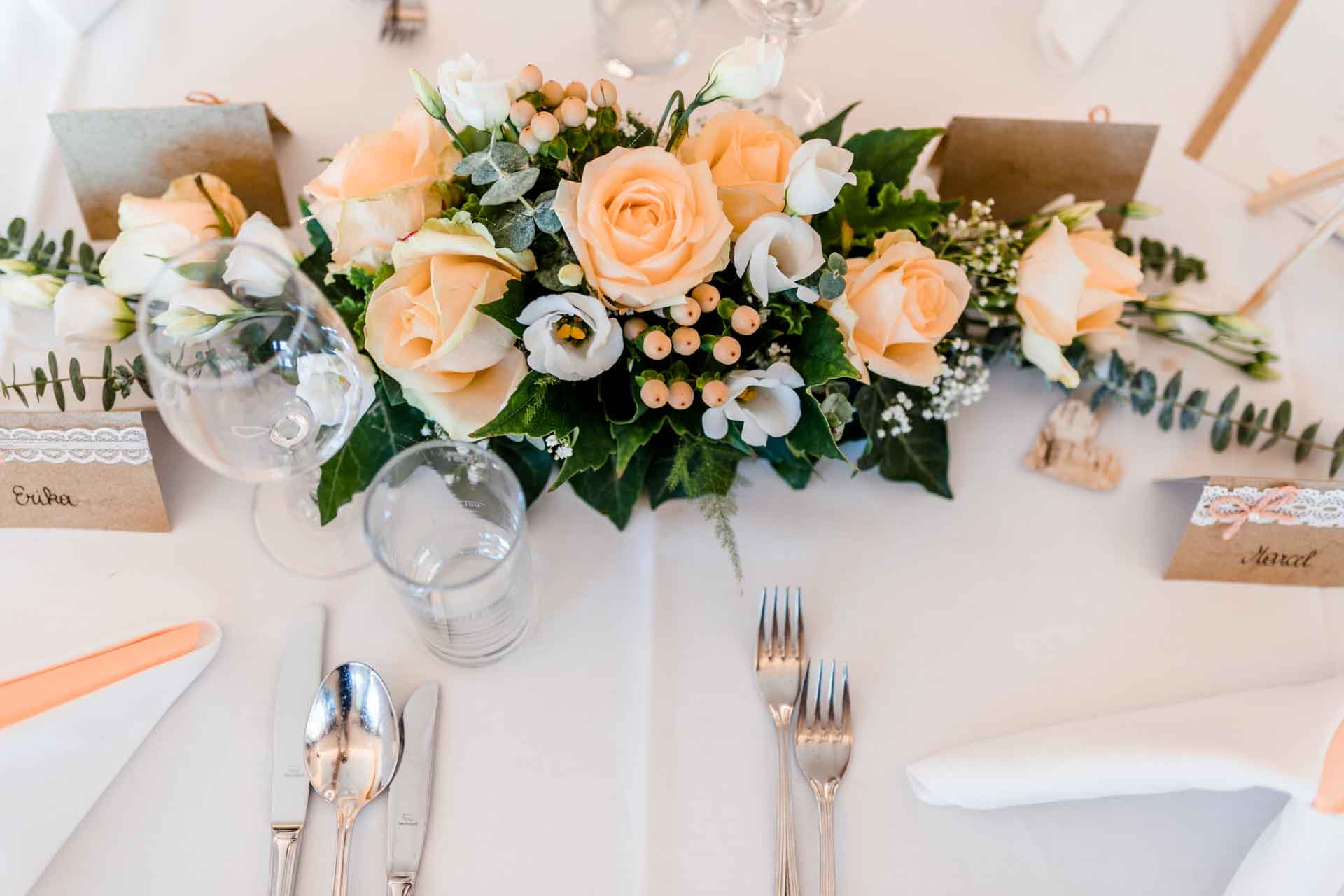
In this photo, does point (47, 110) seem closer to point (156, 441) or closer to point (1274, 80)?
point (156, 441)

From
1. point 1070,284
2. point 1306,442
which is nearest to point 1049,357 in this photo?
point 1070,284

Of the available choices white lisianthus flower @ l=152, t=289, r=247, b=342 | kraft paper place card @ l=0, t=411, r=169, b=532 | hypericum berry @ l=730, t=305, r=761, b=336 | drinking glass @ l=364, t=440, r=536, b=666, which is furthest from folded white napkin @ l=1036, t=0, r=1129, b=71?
kraft paper place card @ l=0, t=411, r=169, b=532

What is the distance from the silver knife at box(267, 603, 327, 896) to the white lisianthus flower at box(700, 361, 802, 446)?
1.37 ft

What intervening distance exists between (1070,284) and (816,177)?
1.08 feet

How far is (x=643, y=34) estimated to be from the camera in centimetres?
116

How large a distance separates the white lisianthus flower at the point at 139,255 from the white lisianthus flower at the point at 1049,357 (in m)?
0.80

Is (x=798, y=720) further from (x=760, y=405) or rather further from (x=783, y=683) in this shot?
(x=760, y=405)

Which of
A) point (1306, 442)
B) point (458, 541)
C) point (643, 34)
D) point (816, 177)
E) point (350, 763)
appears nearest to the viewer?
point (816, 177)

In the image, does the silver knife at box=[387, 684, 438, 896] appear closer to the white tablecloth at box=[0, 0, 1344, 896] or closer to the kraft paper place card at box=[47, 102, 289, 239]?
the white tablecloth at box=[0, 0, 1344, 896]

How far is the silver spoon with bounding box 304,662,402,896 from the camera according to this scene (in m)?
0.74

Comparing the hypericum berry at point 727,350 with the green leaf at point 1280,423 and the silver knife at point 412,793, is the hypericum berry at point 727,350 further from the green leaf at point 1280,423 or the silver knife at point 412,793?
the green leaf at point 1280,423

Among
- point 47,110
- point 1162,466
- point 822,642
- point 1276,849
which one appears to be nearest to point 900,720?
point 822,642

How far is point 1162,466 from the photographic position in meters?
0.98

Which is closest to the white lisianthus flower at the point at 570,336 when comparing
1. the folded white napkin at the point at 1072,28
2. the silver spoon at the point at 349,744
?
the silver spoon at the point at 349,744
